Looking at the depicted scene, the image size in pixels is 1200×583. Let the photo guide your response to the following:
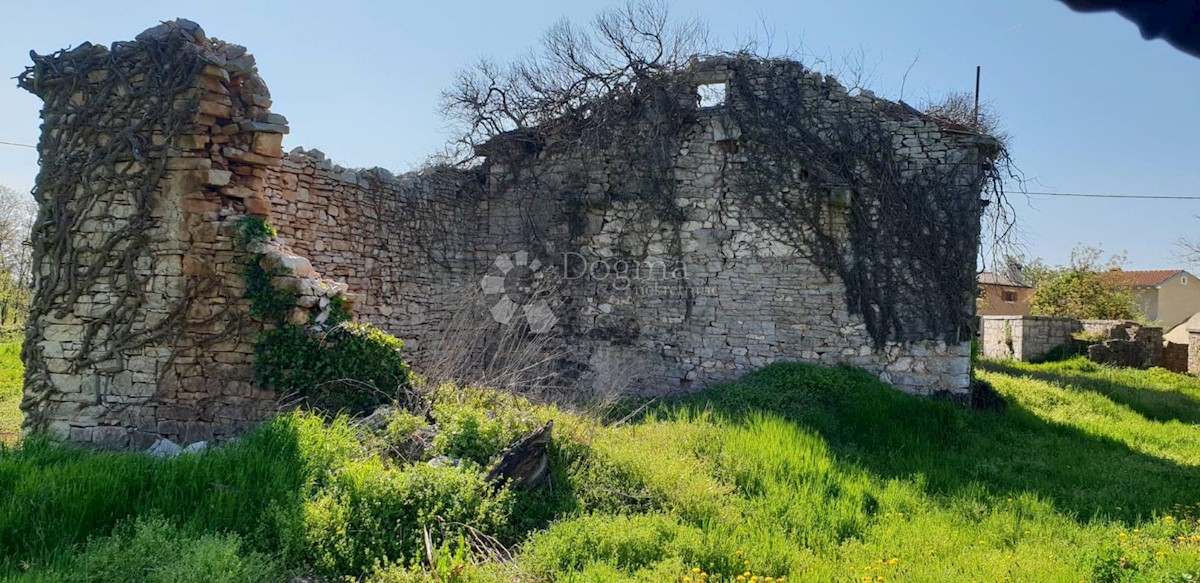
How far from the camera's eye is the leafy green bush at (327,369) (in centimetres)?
606

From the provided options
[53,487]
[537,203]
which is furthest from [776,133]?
[53,487]

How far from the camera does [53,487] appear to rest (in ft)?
12.8

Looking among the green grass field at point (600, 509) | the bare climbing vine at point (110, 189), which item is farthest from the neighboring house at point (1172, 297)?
the bare climbing vine at point (110, 189)

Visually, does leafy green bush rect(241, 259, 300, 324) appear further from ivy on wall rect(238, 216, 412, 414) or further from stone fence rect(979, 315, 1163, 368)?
stone fence rect(979, 315, 1163, 368)

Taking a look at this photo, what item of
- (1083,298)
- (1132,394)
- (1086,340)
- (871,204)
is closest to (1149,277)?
(1083,298)

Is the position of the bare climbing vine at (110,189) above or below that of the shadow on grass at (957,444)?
above

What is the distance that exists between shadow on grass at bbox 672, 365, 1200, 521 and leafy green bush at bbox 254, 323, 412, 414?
150 inches

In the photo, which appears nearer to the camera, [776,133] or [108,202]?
[108,202]

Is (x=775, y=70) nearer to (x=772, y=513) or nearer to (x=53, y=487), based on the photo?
(x=772, y=513)

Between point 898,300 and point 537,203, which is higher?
point 537,203

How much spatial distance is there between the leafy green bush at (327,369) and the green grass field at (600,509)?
626mm

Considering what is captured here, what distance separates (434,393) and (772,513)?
3.15 m

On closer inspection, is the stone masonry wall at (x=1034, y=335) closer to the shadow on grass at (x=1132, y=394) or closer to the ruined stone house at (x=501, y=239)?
the shadow on grass at (x=1132, y=394)

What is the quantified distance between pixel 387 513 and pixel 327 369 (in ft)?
7.56
